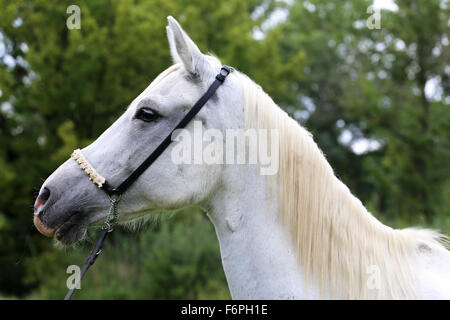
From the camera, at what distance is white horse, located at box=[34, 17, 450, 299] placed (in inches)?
85.4

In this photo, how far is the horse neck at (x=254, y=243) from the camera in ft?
7.07

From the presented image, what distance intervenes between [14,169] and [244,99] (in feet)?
25.6

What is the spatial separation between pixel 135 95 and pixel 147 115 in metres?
7.48

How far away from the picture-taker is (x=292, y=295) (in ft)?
7.00

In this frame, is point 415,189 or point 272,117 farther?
point 415,189

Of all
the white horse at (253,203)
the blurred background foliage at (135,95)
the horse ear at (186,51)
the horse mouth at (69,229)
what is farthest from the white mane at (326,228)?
the blurred background foliage at (135,95)

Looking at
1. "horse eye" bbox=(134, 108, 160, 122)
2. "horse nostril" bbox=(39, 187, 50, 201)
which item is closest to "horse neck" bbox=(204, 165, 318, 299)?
"horse eye" bbox=(134, 108, 160, 122)

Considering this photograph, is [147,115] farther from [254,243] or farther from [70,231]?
[254,243]

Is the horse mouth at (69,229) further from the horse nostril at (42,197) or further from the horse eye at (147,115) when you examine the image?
the horse eye at (147,115)

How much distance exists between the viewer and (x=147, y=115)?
228 cm

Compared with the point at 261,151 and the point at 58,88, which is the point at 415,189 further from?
the point at 261,151

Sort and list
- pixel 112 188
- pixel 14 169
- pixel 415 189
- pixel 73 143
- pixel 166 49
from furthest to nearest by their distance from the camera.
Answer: pixel 415 189 → pixel 166 49 → pixel 14 169 → pixel 73 143 → pixel 112 188
